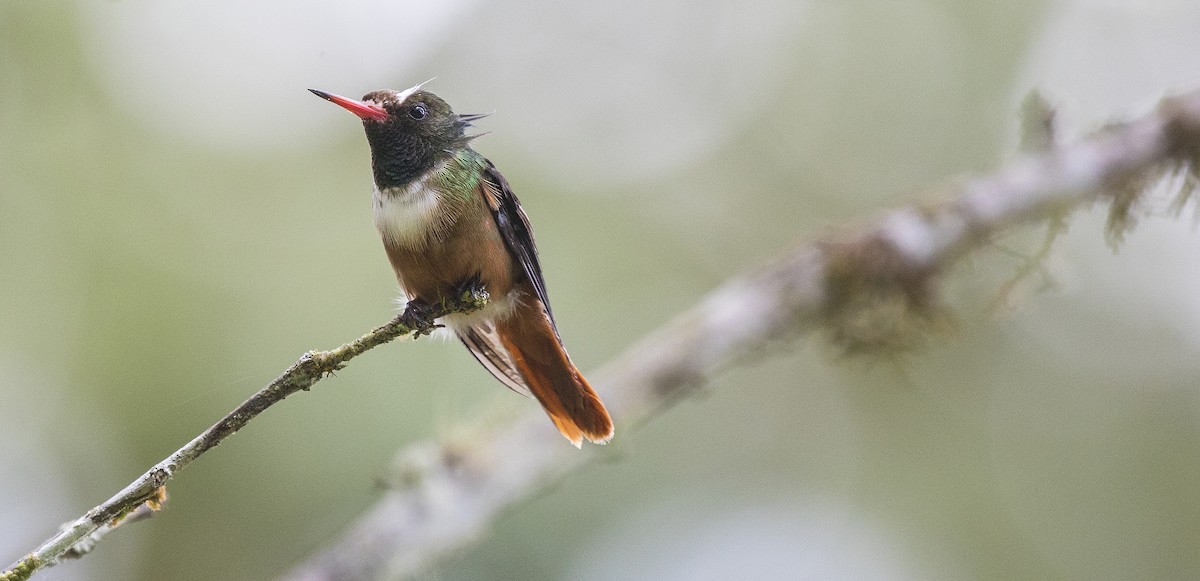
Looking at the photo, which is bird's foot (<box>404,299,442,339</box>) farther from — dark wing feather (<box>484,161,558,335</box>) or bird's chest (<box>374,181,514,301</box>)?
dark wing feather (<box>484,161,558,335</box>)

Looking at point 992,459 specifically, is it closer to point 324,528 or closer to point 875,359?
point 875,359

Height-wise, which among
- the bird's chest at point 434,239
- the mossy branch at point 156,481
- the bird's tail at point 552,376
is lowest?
the mossy branch at point 156,481

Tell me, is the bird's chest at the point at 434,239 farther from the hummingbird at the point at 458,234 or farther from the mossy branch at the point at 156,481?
the mossy branch at the point at 156,481

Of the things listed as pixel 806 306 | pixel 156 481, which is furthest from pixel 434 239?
pixel 806 306

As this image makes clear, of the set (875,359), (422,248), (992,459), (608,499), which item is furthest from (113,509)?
(992,459)

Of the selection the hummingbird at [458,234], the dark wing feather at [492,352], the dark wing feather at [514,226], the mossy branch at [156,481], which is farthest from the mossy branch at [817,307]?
the mossy branch at [156,481]

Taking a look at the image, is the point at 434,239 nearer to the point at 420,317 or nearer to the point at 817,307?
the point at 420,317
